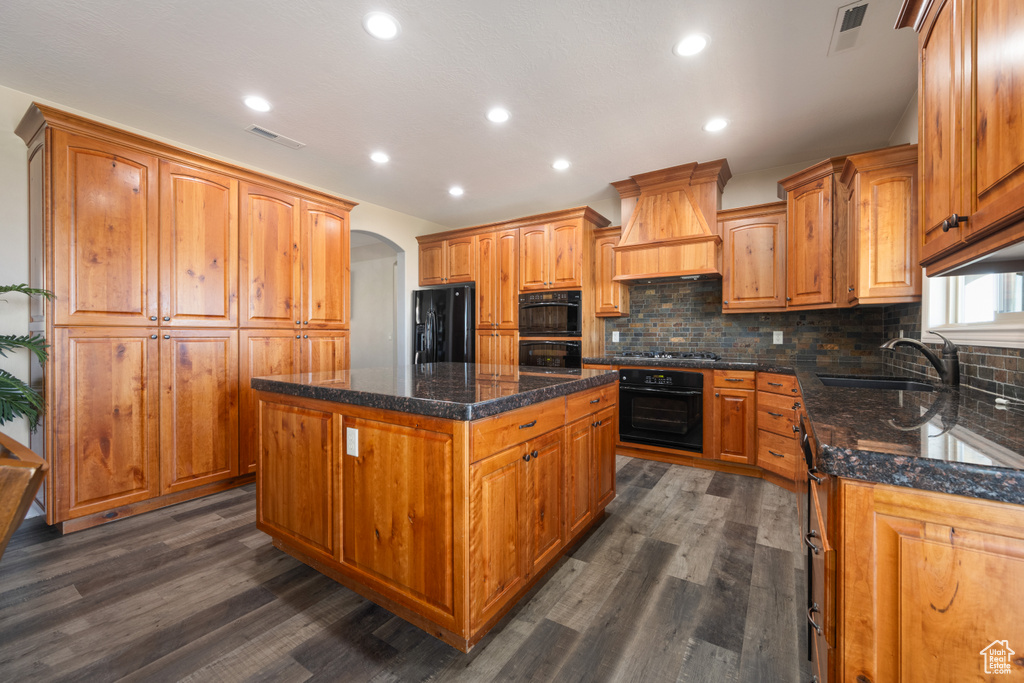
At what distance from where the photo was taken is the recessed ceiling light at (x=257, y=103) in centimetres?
256

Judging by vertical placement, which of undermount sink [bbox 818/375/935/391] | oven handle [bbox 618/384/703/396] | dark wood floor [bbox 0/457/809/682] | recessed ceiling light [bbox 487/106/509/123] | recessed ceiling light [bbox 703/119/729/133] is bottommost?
dark wood floor [bbox 0/457/809/682]

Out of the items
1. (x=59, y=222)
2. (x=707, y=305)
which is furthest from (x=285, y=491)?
(x=707, y=305)

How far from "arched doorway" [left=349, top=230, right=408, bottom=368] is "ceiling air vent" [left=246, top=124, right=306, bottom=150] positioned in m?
3.81

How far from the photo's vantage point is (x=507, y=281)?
473 centimetres

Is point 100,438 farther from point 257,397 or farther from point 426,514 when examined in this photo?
point 426,514

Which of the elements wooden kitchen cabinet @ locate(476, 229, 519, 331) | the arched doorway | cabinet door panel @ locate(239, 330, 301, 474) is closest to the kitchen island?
cabinet door panel @ locate(239, 330, 301, 474)

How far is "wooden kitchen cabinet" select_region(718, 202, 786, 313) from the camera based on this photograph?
11.5 ft

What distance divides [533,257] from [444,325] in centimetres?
139

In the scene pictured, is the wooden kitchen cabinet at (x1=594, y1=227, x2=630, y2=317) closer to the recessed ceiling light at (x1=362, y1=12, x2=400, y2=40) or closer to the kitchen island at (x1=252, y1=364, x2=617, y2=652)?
the kitchen island at (x1=252, y1=364, x2=617, y2=652)

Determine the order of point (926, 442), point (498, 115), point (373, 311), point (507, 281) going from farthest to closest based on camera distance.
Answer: point (373, 311)
point (507, 281)
point (498, 115)
point (926, 442)

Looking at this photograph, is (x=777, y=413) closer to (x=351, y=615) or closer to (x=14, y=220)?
(x=351, y=615)

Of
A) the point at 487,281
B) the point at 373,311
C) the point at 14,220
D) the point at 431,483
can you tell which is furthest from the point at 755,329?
the point at 373,311

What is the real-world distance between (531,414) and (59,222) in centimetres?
279

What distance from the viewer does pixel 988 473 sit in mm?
685
